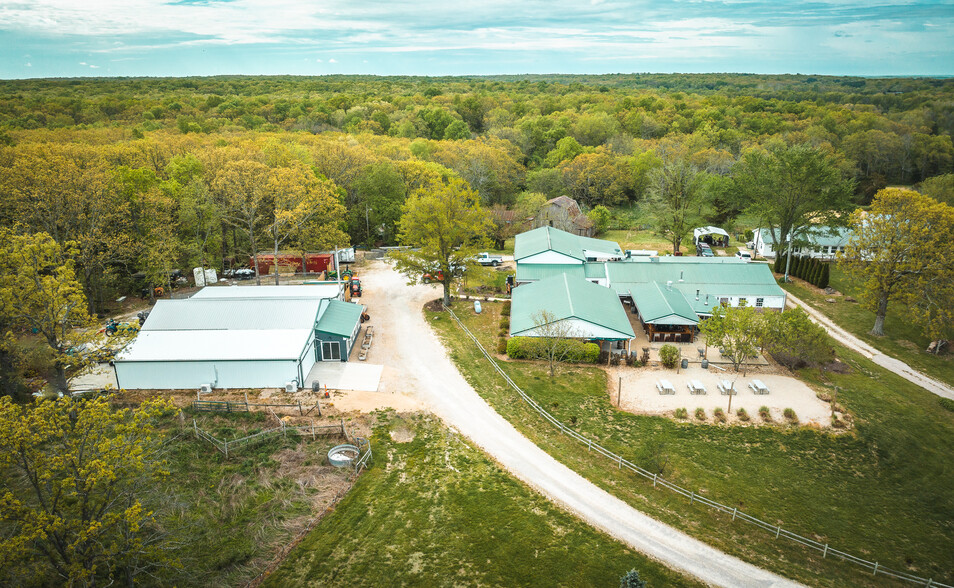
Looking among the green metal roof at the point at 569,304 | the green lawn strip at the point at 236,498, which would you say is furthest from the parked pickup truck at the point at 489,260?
the green lawn strip at the point at 236,498

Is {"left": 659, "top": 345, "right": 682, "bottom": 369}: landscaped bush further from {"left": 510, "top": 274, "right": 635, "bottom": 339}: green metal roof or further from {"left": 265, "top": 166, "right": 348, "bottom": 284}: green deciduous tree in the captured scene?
{"left": 265, "top": 166, "right": 348, "bottom": 284}: green deciduous tree

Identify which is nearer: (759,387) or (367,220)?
(759,387)

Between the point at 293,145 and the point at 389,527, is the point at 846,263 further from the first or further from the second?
the point at 293,145

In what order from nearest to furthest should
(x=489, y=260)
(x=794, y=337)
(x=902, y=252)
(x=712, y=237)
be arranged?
(x=794, y=337) → (x=902, y=252) → (x=489, y=260) → (x=712, y=237)

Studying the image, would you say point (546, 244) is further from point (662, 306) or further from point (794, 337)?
point (794, 337)

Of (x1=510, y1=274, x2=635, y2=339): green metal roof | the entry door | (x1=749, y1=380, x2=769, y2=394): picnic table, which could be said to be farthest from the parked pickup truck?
(x1=749, y1=380, x2=769, y2=394): picnic table

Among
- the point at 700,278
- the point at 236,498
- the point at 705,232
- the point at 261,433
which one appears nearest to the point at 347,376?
the point at 261,433
